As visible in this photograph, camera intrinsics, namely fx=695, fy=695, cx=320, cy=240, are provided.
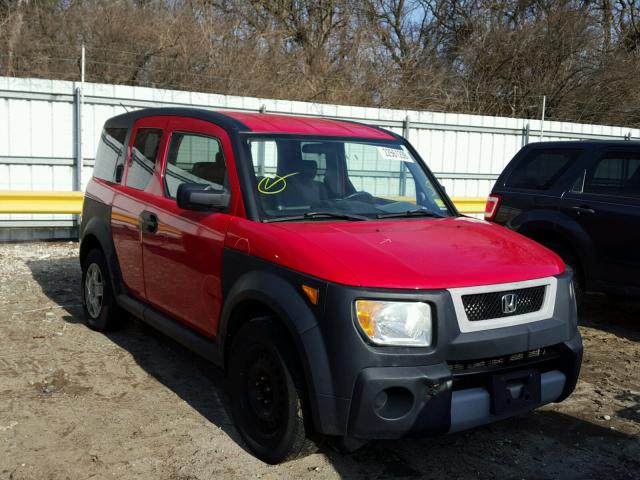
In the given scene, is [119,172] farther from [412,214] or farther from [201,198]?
[412,214]

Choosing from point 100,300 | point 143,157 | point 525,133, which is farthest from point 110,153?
point 525,133

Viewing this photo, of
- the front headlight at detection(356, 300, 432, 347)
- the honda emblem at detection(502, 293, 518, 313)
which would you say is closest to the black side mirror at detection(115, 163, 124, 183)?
the front headlight at detection(356, 300, 432, 347)

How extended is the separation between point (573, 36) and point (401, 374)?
21.2 meters

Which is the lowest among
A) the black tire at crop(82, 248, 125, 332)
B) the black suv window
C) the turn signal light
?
the black tire at crop(82, 248, 125, 332)

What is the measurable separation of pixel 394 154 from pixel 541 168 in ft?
9.54

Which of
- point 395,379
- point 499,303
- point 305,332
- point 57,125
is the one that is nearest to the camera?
point 395,379

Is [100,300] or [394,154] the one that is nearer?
[394,154]

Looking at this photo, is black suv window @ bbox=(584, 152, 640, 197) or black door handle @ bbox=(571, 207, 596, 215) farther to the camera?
black door handle @ bbox=(571, 207, 596, 215)

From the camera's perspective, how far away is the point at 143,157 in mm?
5371

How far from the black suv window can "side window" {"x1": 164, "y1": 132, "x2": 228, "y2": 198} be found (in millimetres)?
3958

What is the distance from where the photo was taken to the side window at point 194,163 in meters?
4.39

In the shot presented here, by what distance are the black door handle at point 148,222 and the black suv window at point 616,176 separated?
13.8ft

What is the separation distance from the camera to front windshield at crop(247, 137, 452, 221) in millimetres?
4164

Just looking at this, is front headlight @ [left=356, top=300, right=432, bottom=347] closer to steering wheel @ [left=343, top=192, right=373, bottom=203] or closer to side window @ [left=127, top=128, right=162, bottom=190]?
steering wheel @ [left=343, top=192, right=373, bottom=203]
